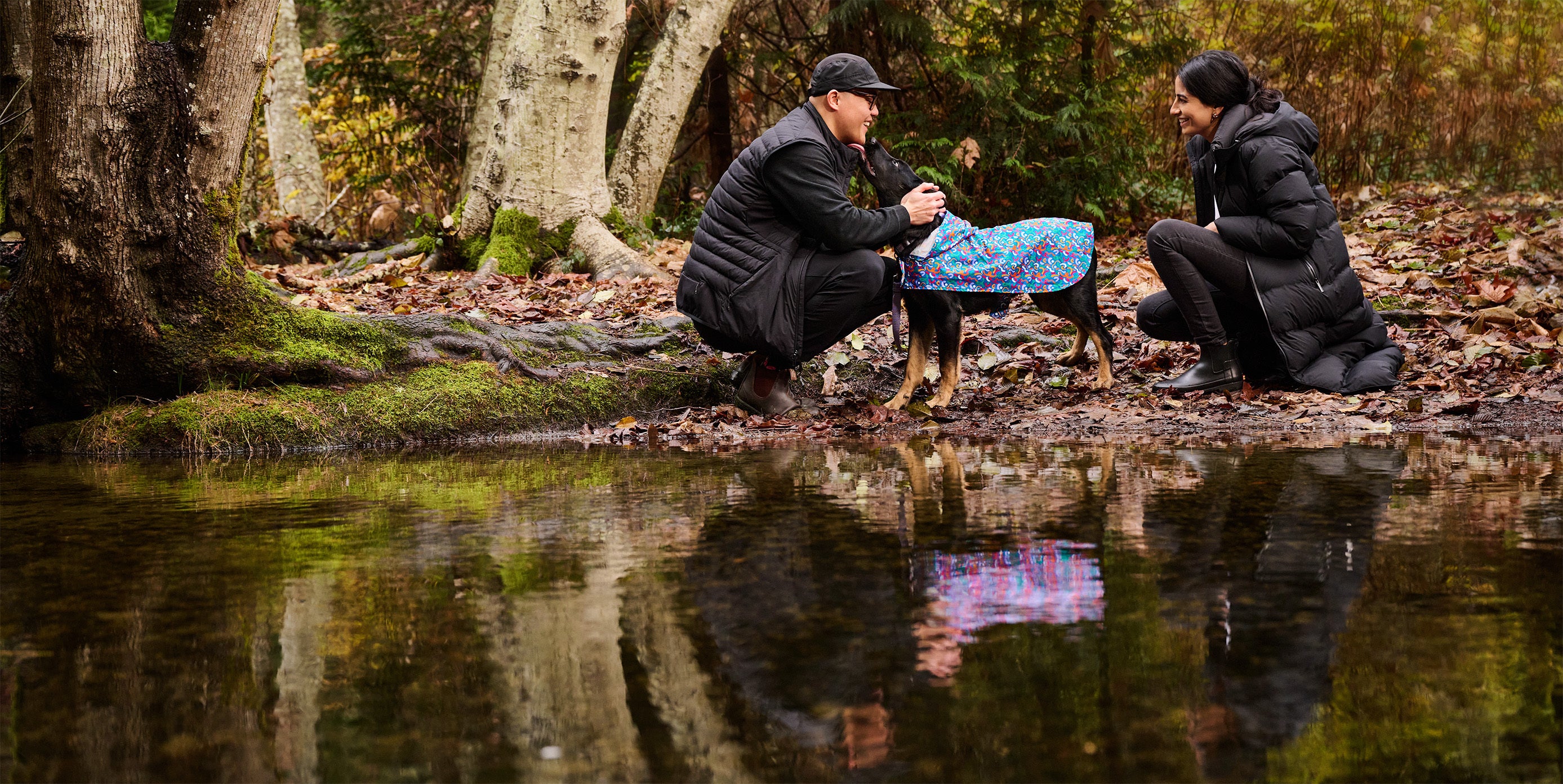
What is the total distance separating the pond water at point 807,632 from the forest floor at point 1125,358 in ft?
5.78

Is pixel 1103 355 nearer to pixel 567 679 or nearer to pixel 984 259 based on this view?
pixel 984 259

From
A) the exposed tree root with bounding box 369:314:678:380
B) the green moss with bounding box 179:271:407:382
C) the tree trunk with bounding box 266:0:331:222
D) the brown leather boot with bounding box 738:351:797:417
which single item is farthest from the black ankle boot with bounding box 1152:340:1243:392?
the tree trunk with bounding box 266:0:331:222

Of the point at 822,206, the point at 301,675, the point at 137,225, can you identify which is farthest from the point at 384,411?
the point at 301,675

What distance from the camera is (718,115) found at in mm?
15672

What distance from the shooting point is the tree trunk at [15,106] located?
6762 mm

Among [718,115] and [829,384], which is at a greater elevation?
[718,115]

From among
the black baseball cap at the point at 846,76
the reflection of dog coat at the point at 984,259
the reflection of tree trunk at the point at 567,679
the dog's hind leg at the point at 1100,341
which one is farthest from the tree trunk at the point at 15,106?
the dog's hind leg at the point at 1100,341

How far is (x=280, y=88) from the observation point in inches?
663

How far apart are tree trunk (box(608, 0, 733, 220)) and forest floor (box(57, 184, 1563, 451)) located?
266cm

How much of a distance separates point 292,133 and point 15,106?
35.5 feet

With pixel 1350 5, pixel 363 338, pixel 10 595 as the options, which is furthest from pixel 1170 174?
pixel 10 595

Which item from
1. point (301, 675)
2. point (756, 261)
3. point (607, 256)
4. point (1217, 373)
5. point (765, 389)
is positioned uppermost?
point (607, 256)

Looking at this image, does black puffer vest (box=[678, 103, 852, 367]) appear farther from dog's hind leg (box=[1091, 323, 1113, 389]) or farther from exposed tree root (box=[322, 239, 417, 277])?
exposed tree root (box=[322, 239, 417, 277])

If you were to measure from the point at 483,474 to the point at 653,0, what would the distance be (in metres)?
10.8
